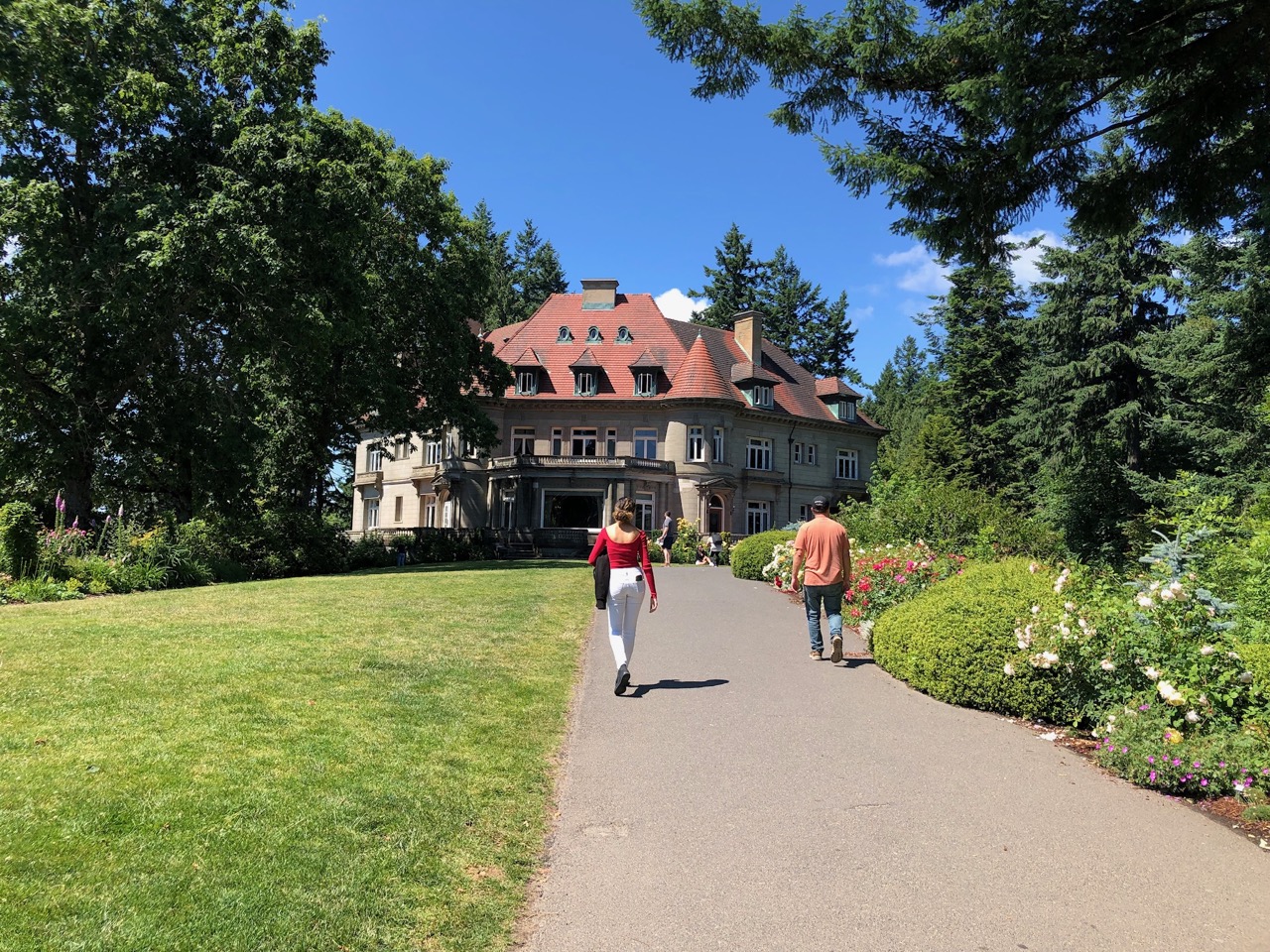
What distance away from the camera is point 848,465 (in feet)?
175

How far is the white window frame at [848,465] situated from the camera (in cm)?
5281

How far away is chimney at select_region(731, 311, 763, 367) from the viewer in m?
51.8

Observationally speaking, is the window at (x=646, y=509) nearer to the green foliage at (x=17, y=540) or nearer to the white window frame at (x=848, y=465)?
the white window frame at (x=848, y=465)

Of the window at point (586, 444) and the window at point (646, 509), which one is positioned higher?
the window at point (586, 444)

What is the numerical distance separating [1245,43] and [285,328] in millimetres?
22877

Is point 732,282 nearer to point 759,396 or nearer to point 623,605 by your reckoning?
point 759,396

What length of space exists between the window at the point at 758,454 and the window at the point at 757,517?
7.40ft

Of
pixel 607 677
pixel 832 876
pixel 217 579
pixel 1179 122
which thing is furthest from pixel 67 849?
pixel 217 579

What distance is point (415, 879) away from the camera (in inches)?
155

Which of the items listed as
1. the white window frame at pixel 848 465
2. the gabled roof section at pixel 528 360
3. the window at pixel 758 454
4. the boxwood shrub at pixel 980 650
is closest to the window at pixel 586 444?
the gabled roof section at pixel 528 360

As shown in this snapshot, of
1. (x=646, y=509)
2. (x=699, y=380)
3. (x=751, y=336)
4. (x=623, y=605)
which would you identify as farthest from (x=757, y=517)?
(x=623, y=605)

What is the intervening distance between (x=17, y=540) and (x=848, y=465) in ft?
151

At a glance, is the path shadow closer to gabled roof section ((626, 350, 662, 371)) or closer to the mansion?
the mansion

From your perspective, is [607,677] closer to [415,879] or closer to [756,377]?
[415,879]
